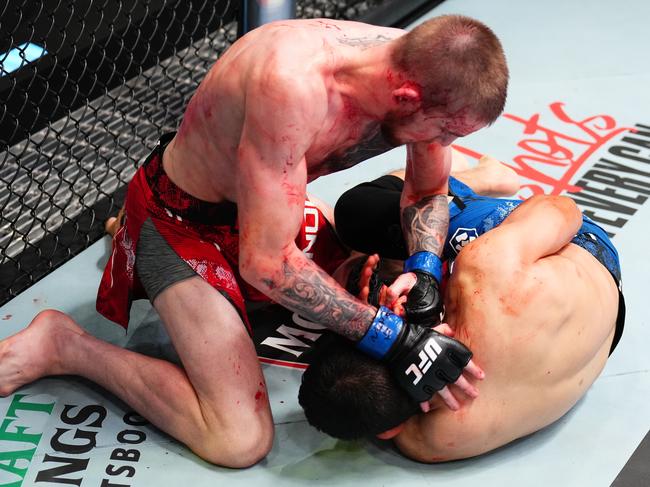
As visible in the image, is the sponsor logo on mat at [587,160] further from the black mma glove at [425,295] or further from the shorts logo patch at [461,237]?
the black mma glove at [425,295]

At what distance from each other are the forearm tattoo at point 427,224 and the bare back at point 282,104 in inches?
9.8

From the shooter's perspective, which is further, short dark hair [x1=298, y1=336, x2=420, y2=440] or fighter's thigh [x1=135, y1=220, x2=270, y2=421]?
fighter's thigh [x1=135, y1=220, x2=270, y2=421]

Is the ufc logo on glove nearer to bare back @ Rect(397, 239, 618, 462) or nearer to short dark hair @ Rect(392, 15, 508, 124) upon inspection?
bare back @ Rect(397, 239, 618, 462)

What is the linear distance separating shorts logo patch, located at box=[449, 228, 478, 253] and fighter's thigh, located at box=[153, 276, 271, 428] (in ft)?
1.84

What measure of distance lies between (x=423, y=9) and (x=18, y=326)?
227 centimetres

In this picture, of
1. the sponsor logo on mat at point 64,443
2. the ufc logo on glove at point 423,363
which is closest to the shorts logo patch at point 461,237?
the ufc logo on glove at point 423,363

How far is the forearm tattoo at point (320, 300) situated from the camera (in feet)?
6.43

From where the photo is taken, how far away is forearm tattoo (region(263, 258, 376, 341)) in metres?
1.96

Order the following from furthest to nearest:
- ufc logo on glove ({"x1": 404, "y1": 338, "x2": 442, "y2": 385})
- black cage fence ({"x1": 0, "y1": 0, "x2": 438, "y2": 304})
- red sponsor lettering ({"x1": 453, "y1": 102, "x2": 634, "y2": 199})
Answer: red sponsor lettering ({"x1": 453, "y1": 102, "x2": 634, "y2": 199}) < black cage fence ({"x1": 0, "y1": 0, "x2": 438, "y2": 304}) < ufc logo on glove ({"x1": 404, "y1": 338, "x2": 442, "y2": 385})

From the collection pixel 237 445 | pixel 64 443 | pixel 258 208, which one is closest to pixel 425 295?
pixel 258 208

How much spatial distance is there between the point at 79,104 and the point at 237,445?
162 cm

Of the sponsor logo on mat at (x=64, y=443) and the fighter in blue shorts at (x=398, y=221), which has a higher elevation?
the fighter in blue shorts at (x=398, y=221)

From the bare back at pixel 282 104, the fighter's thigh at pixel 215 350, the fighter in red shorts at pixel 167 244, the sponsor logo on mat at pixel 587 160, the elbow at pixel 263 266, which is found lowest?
the sponsor logo on mat at pixel 587 160

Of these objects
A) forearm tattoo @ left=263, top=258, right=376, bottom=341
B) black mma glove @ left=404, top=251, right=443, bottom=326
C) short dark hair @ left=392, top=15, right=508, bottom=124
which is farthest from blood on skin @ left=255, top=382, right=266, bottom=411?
short dark hair @ left=392, top=15, right=508, bottom=124
